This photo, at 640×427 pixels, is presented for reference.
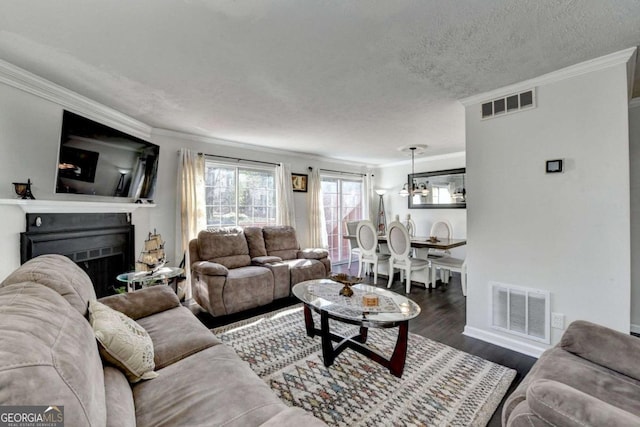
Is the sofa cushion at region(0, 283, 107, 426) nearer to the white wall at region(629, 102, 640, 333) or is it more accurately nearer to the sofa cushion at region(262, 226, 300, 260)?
the sofa cushion at region(262, 226, 300, 260)

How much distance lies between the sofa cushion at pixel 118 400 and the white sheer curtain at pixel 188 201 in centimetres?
283

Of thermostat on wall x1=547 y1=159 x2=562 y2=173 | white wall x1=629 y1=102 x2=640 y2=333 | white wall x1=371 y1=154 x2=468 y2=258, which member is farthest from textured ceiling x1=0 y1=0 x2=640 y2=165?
white wall x1=371 y1=154 x2=468 y2=258

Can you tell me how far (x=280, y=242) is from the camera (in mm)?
4488

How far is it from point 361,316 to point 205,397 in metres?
1.13

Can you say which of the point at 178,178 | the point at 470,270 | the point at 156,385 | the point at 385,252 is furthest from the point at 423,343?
the point at 178,178

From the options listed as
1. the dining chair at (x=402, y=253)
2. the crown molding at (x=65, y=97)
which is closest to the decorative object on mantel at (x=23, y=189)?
the crown molding at (x=65, y=97)

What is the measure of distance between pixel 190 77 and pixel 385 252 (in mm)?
4030

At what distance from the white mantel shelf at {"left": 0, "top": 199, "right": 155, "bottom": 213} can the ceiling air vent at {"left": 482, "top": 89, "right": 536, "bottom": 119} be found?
3971 millimetres

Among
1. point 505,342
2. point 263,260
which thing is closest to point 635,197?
point 505,342

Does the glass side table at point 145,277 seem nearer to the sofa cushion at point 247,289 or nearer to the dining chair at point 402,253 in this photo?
the sofa cushion at point 247,289

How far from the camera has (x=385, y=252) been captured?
507 cm

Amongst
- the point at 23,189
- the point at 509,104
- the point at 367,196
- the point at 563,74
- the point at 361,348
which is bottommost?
the point at 361,348

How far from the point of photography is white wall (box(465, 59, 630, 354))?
2.05 m

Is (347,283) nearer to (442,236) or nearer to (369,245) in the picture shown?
(369,245)
